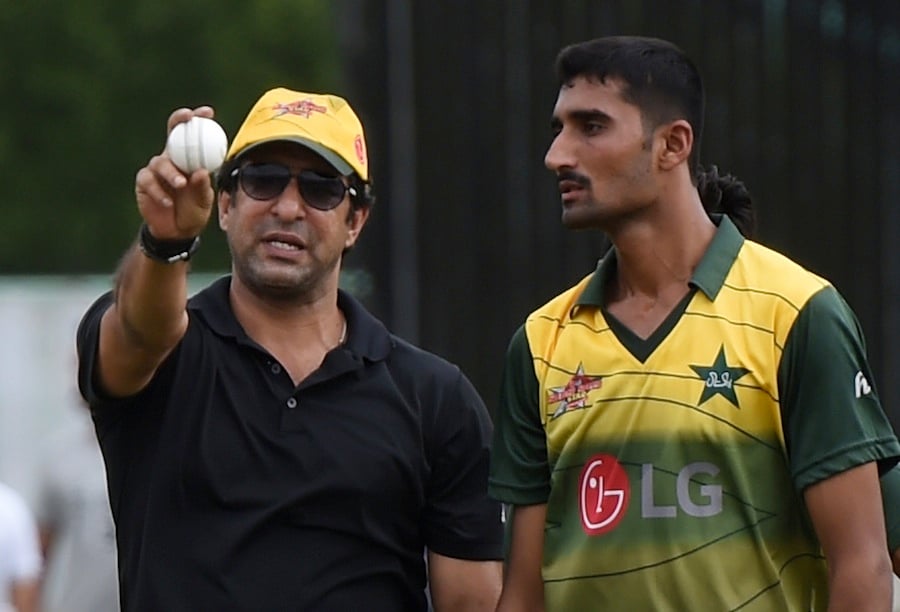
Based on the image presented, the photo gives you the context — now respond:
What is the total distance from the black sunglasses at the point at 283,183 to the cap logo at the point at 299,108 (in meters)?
0.14

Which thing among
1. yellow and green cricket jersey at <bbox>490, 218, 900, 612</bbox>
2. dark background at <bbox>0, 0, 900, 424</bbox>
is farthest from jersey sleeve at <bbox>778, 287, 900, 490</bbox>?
dark background at <bbox>0, 0, 900, 424</bbox>

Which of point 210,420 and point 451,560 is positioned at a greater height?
point 210,420

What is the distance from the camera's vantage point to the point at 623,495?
15.0 feet

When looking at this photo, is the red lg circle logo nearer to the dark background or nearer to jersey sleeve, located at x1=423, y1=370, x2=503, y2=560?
jersey sleeve, located at x1=423, y1=370, x2=503, y2=560

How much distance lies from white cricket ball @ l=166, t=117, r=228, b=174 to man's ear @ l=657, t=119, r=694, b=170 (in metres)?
0.92

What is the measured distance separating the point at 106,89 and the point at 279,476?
2591cm

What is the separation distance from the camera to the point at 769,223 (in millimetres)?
7254

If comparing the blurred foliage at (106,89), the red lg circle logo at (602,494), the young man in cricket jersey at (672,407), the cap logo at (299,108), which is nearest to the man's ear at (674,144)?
the young man in cricket jersey at (672,407)

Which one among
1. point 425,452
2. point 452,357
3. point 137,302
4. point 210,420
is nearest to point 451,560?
point 425,452

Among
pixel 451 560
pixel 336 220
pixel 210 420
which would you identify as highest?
pixel 336 220

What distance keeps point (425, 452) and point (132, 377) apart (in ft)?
2.24

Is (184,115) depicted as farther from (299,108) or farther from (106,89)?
(106,89)

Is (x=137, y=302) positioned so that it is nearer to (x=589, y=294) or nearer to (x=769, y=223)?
(x=589, y=294)

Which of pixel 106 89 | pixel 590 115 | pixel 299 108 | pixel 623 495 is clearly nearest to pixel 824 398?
pixel 623 495
